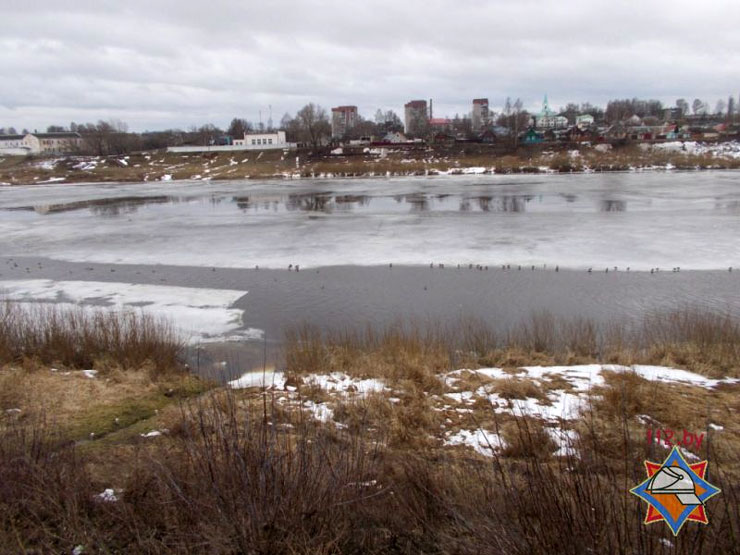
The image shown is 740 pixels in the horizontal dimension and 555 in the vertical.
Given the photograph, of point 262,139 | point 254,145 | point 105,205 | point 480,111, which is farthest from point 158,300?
point 480,111

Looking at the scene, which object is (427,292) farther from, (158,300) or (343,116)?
(343,116)

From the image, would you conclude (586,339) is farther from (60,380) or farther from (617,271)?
(60,380)

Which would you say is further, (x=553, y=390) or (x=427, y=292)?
(x=427, y=292)

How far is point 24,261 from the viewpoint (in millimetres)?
15430

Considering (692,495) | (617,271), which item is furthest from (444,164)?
(692,495)

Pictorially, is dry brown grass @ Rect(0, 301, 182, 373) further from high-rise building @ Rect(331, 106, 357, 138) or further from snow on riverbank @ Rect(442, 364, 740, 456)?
high-rise building @ Rect(331, 106, 357, 138)

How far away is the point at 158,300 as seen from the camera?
35.8 ft

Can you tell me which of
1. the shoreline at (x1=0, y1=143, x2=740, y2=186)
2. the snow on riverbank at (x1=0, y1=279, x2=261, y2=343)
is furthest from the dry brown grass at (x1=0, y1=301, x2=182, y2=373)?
the shoreline at (x1=0, y1=143, x2=740, y2=186)

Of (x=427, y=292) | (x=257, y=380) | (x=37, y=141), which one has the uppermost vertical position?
(x=37, y=141)

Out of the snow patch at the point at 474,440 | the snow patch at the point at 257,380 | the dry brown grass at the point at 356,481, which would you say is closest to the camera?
the dry brown grass at the point at 356,481

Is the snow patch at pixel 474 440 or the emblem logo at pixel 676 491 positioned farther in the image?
the snow patch at pixel 474 440

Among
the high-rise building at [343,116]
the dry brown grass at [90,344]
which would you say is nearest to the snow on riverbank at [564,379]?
the dry brown grass at [90,344]

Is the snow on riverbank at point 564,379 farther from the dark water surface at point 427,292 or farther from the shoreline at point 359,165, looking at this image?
the shoreline at point 359,165

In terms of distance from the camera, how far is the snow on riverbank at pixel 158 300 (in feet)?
30.5
